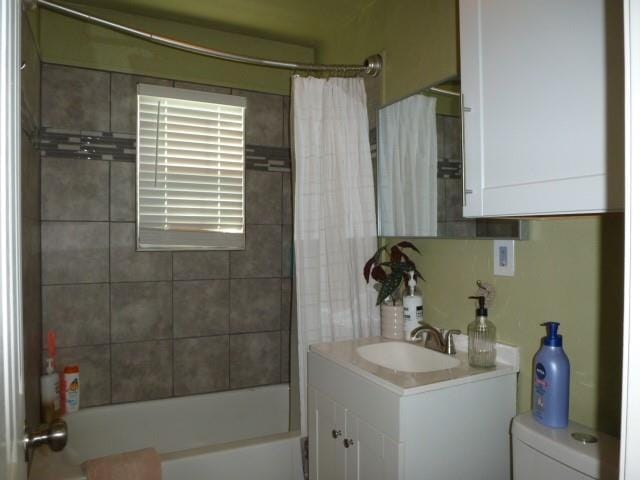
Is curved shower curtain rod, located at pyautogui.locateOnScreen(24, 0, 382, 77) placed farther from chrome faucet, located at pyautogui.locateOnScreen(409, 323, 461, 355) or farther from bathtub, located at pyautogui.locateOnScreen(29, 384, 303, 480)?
bathtub, located at pyautogui.locateOnScreen(29, 384, 303, 480)

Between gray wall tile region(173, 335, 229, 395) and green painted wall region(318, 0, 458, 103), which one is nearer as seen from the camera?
green painted wall region(318, 0, 458, 103)

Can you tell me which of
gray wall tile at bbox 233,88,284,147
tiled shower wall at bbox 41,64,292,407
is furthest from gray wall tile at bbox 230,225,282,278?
gray wall tile at bbox 233,88,284,147

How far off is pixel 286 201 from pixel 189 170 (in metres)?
0.61

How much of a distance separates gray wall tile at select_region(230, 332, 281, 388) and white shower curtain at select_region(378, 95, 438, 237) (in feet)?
3.60

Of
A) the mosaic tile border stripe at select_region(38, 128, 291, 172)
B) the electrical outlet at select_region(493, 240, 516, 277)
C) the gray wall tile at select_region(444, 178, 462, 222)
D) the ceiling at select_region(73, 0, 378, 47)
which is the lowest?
the electrical outlet at select_region(493, 240, 516, 277)

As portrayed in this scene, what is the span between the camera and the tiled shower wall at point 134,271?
2.22 meters

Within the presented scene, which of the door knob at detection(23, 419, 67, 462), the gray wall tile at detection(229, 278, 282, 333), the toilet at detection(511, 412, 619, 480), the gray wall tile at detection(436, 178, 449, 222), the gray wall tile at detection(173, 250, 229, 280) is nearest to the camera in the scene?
the door knob at detection(23, 419, 67, 462)

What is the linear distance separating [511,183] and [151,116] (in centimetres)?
200

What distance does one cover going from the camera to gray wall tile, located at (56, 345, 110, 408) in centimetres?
225

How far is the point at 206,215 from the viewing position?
2.54 metres

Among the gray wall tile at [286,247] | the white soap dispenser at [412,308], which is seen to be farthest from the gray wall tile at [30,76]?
the white soap dispenser at [412,308]

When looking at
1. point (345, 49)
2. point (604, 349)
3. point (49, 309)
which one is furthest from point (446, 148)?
point (49, 309)

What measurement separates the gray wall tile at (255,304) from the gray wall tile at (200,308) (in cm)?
5

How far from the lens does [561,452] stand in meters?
1.07
